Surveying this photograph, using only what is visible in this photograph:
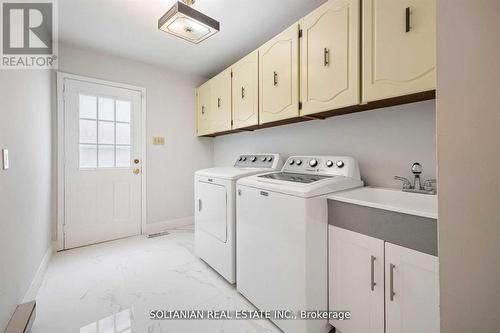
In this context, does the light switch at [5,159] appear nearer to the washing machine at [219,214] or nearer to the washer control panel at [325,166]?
the washing machine at [219,214]

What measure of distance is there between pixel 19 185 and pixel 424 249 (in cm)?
240

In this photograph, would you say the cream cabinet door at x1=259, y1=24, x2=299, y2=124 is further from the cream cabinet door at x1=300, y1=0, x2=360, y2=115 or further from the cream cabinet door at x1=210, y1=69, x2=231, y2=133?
the cream cabinet door at x1=210, y1=69, x2=231, y2=133

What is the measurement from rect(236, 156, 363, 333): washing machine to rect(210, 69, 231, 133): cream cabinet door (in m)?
1.25

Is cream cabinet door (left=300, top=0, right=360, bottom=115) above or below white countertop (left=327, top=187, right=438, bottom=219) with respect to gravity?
above

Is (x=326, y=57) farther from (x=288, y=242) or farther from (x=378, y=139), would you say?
(x=288, y=242)

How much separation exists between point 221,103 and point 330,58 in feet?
5.22

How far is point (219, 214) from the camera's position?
2.06 metres

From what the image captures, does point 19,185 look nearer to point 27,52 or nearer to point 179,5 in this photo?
point 27,52

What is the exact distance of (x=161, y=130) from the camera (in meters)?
3.34

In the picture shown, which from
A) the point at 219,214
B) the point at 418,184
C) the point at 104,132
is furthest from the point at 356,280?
the point at 104,132

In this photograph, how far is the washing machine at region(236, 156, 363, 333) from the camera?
4.32ft

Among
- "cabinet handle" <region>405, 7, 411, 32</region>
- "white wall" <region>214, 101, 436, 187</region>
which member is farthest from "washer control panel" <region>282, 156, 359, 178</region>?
"cabinet handle" <region>405, 7, 411, 32</region>

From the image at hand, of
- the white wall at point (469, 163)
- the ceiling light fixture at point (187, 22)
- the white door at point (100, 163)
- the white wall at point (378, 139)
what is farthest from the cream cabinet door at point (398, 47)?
the white door at point (100, 163)

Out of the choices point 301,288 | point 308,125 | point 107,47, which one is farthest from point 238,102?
point 301,288
